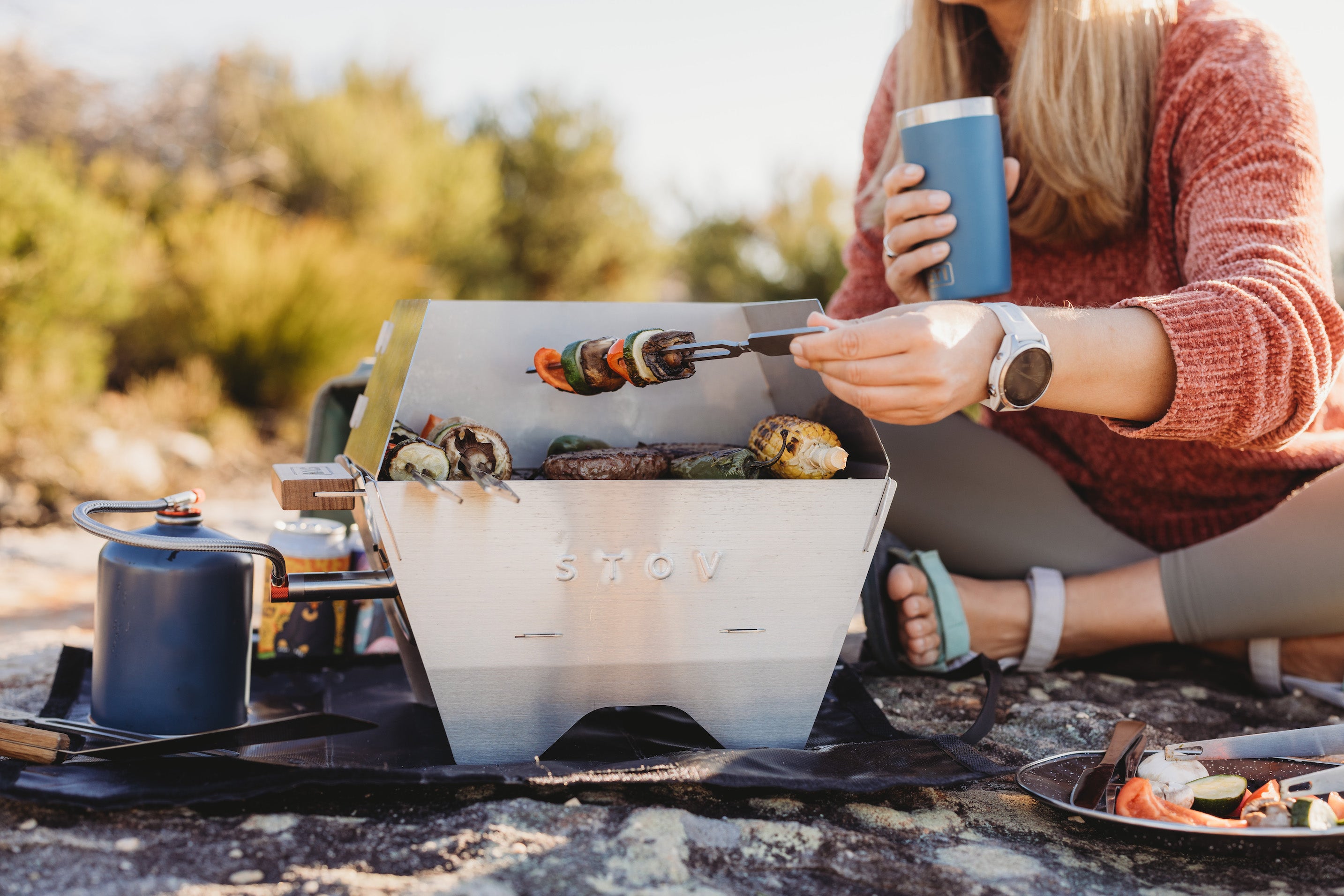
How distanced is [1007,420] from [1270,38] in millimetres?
822

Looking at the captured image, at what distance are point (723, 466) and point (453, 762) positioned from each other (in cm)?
50

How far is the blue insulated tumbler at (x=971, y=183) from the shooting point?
1353 millimetres

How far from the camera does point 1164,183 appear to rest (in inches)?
61.2

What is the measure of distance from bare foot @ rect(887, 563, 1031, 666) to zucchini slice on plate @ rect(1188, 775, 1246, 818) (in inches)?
22.0

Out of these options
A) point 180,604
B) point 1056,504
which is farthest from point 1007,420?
point 180,604

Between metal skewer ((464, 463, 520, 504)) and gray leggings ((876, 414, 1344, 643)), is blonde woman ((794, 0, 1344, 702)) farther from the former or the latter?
metal skewer ((464, 463, 520, 504))

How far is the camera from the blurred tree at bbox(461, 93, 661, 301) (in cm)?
955

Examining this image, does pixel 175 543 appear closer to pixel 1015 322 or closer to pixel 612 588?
pixel 612 588

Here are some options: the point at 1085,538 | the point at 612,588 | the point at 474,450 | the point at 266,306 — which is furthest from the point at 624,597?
the point at 266,306

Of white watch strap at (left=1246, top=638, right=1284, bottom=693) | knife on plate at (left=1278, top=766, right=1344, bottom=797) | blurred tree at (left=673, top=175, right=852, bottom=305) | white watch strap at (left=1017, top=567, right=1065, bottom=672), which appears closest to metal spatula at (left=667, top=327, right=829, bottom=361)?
knife on plate at (left=1278, top=766, right=1344, bottom=797)

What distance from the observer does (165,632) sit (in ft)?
3.85

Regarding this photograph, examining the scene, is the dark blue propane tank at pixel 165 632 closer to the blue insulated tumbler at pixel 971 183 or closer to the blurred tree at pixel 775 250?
the blue insulated tumbler at pixel 971 183

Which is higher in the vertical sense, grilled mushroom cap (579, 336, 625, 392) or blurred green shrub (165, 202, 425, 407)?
blurred green shrub (165, 202, 425, 407)

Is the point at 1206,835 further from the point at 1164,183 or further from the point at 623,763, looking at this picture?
the point at 1164,183
